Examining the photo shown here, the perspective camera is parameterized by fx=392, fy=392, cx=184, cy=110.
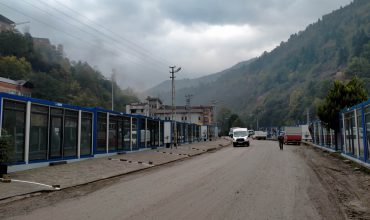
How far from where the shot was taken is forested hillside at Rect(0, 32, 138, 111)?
100750 mm

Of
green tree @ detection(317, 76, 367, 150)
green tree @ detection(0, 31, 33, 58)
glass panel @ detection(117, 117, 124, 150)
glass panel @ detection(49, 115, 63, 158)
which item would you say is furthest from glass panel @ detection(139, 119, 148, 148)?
green tree @ detection(0, 31, 33, 58)

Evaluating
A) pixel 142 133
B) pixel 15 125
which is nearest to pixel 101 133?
pixel 142 133

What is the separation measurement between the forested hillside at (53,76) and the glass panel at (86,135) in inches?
3102

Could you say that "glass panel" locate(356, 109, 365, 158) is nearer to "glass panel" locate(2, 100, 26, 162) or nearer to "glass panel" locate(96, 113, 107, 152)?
"glass panel" locate(96, 113, 107, 152)

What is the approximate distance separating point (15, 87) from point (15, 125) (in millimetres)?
77591

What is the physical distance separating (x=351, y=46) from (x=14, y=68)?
533 feet

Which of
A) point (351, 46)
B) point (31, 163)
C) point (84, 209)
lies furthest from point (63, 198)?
point (351, 46)

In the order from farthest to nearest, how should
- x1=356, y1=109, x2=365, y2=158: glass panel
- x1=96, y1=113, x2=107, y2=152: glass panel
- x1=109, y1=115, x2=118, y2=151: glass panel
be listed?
x1=109, y1=115, x2=118, y2=151: glass panel, x1=96, y1=113, x2=107, y2=152: glass panel, x1=356, y1=109, x2=365, y2=158: glass panel

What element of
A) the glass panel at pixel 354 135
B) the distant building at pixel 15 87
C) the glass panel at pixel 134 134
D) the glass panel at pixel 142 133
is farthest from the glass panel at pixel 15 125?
the distant building at pixel 15 87

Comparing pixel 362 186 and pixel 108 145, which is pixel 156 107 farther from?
pixel 362 186

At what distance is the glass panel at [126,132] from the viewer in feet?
95.6

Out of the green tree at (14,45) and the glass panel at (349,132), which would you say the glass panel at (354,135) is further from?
the green tree at (14,45)

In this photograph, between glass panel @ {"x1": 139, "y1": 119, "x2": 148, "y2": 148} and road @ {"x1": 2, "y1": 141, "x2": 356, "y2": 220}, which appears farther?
glass panel @ {"x1": 139, "y1": 119, "x2": 148, "y2": 148}

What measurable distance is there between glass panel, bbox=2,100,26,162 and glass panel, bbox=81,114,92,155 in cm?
585
